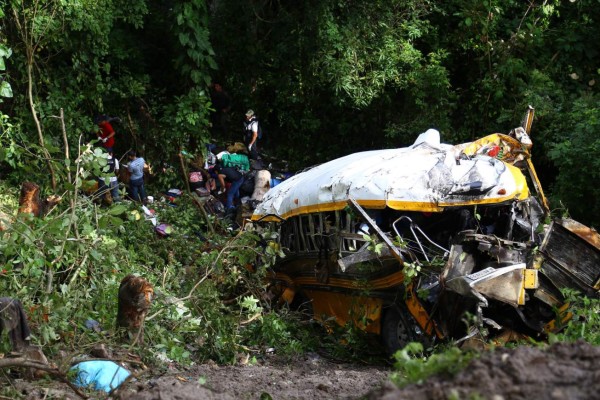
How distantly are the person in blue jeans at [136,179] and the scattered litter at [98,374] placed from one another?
9.31 meters

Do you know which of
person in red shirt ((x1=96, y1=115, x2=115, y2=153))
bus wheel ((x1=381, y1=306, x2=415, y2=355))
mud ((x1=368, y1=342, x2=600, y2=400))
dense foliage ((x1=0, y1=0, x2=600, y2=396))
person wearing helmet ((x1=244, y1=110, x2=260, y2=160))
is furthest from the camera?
person wearing helmet ((x1=244, y1=110, x2=260, y2=160))

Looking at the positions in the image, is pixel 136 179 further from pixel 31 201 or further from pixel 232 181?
pixel 31 201

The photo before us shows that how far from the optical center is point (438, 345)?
29.0 ft

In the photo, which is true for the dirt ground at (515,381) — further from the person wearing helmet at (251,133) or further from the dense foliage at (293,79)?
the person wearing helmet at (251,133)

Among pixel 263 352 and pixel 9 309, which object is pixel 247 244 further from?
pixel 9 309

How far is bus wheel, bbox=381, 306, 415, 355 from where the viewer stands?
9406mm

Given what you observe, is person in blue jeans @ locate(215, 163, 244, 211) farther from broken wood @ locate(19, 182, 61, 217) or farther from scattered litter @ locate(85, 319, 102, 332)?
scattered litter @ locate(85, 319, 102, 332)

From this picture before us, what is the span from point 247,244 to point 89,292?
7.11 feet

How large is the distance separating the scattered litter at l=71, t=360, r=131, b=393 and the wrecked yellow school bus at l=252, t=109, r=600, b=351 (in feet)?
9.41

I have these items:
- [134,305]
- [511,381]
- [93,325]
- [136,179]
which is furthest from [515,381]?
[136,179]

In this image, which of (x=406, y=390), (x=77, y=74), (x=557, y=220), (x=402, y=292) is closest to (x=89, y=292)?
(x=402, y=292)

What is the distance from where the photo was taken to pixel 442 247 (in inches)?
375

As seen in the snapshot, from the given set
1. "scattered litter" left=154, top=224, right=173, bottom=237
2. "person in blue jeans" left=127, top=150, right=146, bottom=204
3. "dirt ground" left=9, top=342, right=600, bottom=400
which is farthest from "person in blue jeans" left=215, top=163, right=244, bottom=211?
"dirt ground" left=9, top=342, right=600, bottom=400

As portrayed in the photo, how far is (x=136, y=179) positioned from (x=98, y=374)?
9.55 m
